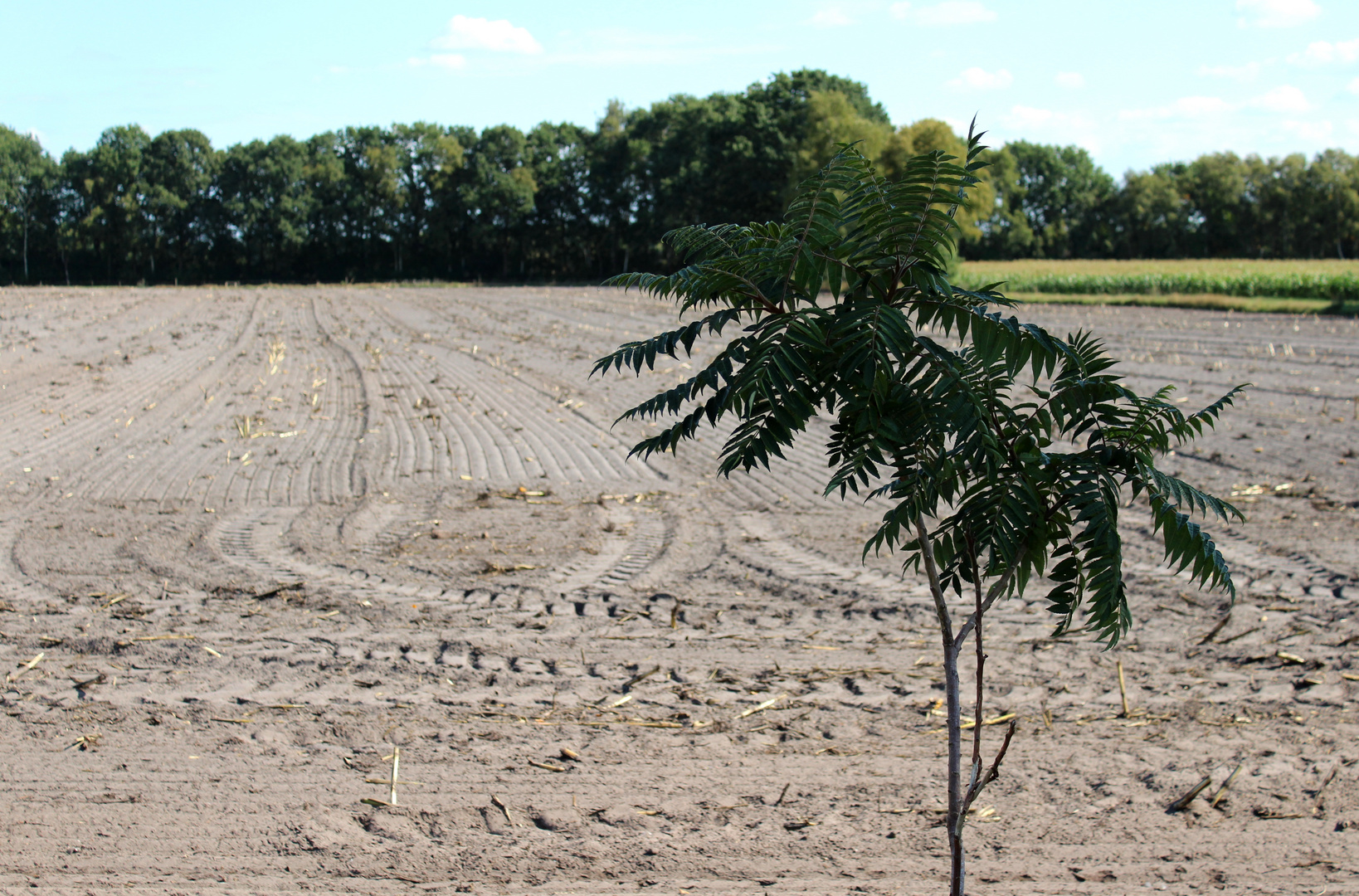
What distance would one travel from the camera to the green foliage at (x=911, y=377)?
2.46 meters

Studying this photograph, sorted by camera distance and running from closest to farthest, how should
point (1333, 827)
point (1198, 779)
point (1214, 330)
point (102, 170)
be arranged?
1. point (1333, 827)
2. point (1198, 779)
3. point (1214, 330)
4. point (102, 170)

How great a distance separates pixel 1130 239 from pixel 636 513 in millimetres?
90735

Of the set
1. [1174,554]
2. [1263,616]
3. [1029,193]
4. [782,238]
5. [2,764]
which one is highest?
[1029,193]

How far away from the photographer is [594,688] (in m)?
5.99

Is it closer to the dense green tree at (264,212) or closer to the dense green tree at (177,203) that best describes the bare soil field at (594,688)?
the dense green tree at (264,212)

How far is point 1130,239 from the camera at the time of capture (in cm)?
8781

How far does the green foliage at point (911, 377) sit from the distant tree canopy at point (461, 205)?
74.4 metres

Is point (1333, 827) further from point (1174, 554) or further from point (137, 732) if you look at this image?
point (137, 732)

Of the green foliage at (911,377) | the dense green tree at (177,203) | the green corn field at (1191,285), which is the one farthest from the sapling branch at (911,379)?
the dense green tree at (177,203)

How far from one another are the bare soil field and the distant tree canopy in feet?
222

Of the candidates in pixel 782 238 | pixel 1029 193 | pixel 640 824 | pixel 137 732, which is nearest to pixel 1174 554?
pixel 782 238

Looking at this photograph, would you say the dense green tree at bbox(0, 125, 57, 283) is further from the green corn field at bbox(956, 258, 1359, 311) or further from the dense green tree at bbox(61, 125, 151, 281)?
the green corn field at bbox(956, 258, 1359, 311)

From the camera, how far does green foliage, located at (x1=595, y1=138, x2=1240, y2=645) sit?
8.07ft

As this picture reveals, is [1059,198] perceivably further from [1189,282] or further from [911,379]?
[911,379]
